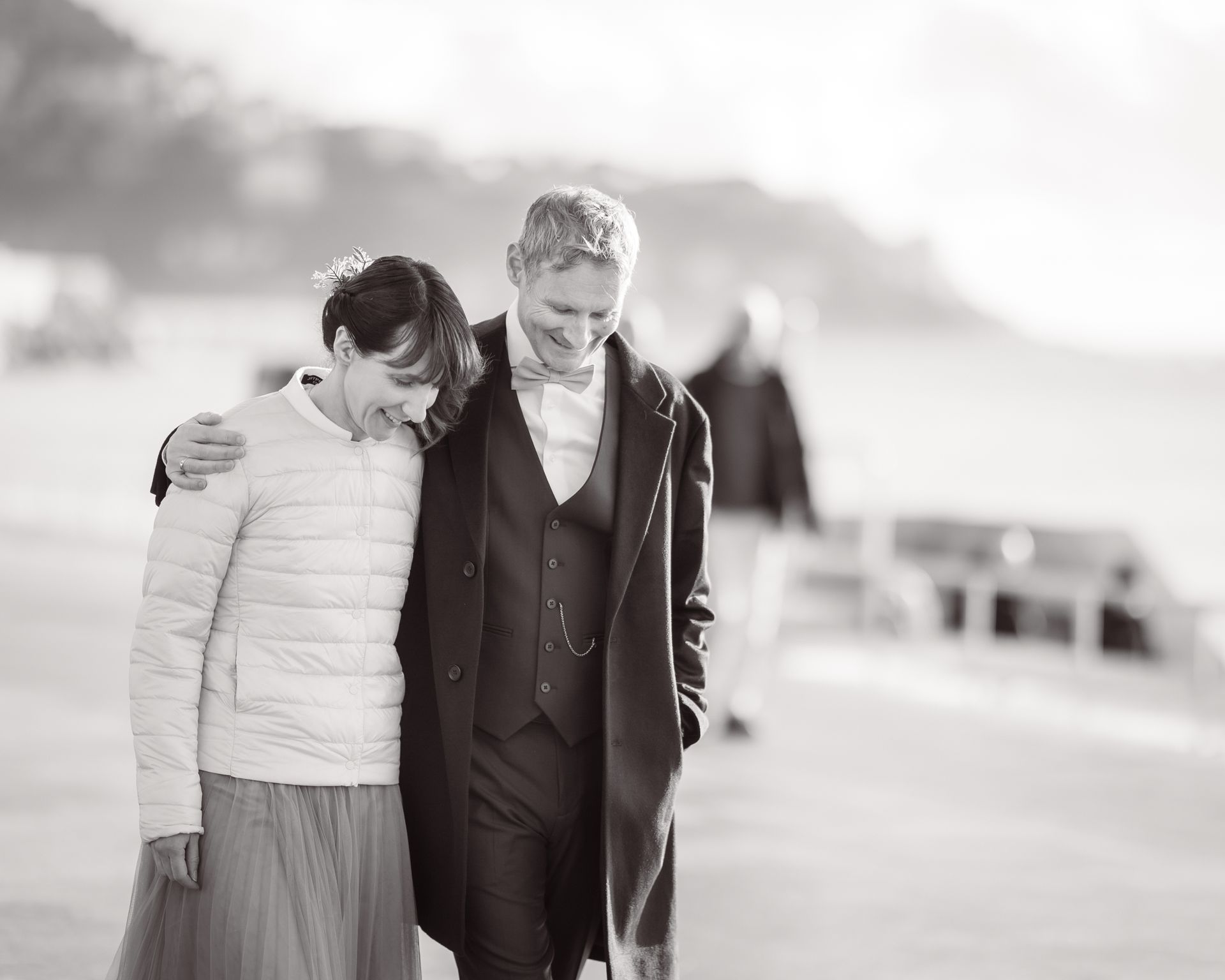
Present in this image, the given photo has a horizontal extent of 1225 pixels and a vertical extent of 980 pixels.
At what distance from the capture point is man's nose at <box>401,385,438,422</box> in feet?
5.74

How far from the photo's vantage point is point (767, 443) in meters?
5.23

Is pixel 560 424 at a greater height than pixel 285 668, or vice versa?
pixel 560 424

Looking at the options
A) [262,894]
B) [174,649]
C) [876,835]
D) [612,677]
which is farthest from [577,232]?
[876,835]

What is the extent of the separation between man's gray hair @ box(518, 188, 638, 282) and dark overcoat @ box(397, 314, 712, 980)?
0.18m

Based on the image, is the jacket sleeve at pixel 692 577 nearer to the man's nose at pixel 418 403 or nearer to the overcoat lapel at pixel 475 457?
the overcoat lapel at pixel 475 457

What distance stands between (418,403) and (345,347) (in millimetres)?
123

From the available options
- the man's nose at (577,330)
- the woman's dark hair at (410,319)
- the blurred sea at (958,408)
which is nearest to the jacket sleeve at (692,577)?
the man's nose at (577,330)

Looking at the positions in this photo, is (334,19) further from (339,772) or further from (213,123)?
(339,772)

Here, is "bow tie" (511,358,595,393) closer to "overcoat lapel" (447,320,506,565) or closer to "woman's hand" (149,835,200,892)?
"overcoat lapel" (447,320,506,565)

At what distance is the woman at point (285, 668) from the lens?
1.71m

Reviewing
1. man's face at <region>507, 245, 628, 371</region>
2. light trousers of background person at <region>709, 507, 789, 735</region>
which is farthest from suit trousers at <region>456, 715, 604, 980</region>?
light trousers of background person at <region>709, 507, 789, 735</region>

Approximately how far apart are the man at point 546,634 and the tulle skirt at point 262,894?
0.15 metres

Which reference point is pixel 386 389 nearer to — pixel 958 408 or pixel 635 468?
pixel 635 468

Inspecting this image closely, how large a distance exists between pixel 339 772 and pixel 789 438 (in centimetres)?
359
